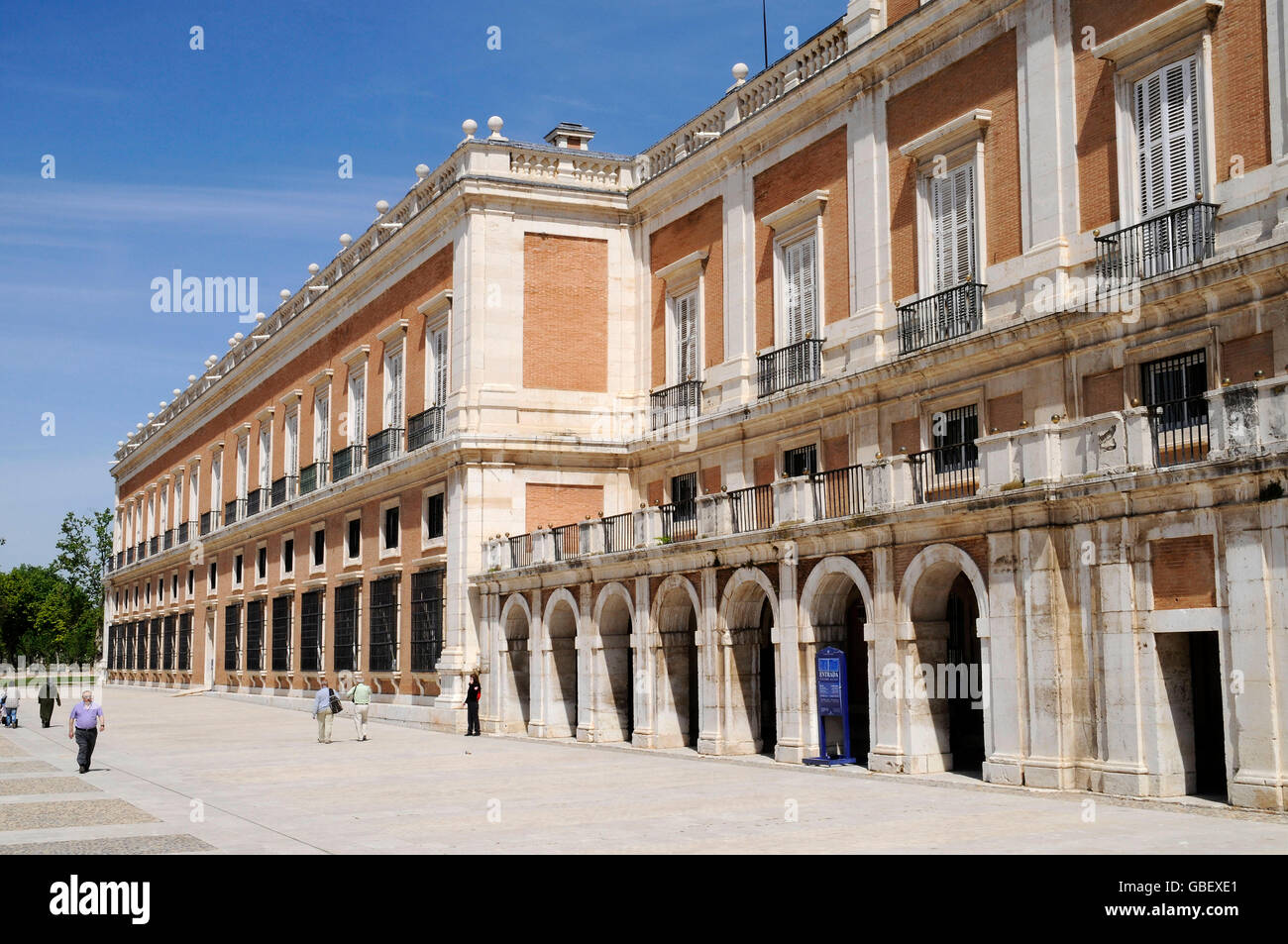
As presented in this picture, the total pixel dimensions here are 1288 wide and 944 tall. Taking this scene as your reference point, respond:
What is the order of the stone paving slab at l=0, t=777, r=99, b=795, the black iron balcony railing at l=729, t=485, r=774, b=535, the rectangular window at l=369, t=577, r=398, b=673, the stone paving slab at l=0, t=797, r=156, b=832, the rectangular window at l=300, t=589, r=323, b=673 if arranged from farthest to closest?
the rectangular window at l=300, t=589, r=323, b=673, the rectangular window at l=369, t=577, r=398, b=673, the black iron balcony railing at l=729, t=485, r=774, b=535, the stone paving slab at l=0, t=777, r=99, b=795, the stone paving slab at l=0, t=797, r=156, b=832

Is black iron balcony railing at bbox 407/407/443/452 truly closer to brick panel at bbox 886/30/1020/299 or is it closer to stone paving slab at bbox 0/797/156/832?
brick panel at bbox 886/30/1020/299

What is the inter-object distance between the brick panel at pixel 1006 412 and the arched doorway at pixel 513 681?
12.4 m

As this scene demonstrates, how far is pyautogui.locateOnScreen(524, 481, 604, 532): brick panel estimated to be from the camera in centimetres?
3375

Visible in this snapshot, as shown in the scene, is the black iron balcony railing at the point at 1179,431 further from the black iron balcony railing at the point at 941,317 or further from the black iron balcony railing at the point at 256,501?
the black iron balcony railing at the point at 256,501

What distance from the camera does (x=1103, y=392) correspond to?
68.5 feet

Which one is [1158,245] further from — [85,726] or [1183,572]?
[85,726]

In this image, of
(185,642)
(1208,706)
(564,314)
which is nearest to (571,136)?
(564,314)

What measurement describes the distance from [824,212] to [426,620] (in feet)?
48.5

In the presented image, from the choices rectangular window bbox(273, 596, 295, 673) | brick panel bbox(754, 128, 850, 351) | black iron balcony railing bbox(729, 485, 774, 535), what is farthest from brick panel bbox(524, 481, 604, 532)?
rectangular window bbox(273, 596, 295, 673)

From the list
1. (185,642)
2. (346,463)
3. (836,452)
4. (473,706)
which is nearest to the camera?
(836,452)

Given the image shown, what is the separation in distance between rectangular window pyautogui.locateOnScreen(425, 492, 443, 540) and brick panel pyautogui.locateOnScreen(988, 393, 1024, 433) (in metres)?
16.4

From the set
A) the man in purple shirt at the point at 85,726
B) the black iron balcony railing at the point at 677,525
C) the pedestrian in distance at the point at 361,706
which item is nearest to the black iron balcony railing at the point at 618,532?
the black iron balcony railing at the point at 677,525

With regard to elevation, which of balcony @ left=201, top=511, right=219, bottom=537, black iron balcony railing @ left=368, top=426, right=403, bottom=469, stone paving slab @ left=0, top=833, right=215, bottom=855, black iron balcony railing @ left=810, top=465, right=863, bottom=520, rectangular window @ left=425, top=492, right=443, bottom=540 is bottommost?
stone paving slab @ left=0, top=833, right=215, bottom=855

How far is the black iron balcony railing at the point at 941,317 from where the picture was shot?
77.5 feet
